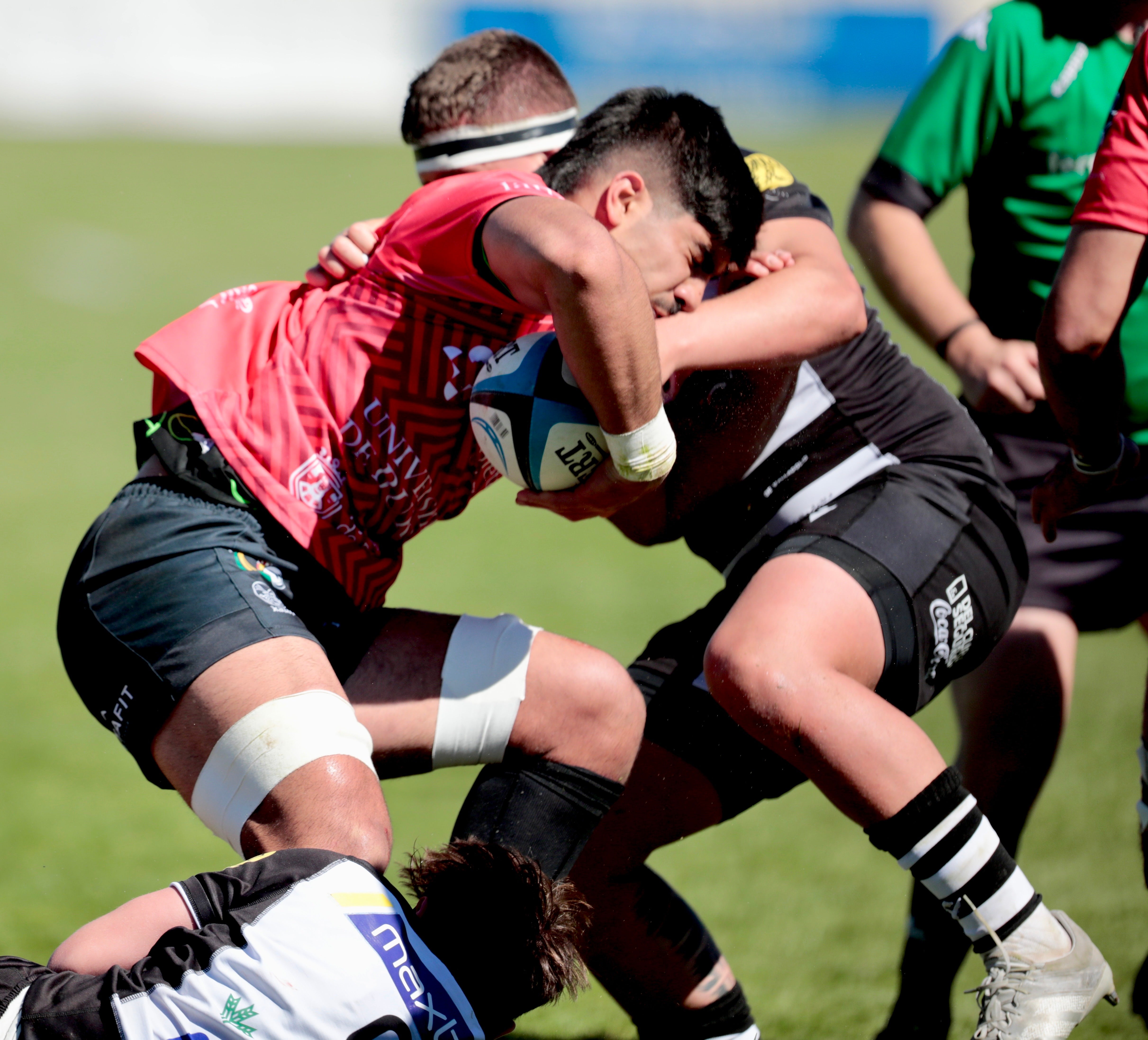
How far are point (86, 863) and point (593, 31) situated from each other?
3016 cm

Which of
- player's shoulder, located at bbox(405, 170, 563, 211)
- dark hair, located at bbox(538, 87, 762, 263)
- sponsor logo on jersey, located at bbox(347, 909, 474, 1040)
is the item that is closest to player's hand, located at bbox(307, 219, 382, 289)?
player's shoulder, located at bbox(405, 170, 563, 211)

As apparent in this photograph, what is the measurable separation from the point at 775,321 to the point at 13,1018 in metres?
1.93

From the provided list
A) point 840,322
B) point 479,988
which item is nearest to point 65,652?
point 479,988

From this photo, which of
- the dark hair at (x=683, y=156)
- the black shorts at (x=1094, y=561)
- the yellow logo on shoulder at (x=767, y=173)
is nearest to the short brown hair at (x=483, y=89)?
the dark hair at (x=683, y=156)

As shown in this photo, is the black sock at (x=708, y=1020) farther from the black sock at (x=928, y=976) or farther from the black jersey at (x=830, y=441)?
the black jersey at (x=830, y=441)

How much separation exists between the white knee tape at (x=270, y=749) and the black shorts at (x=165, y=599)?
0.15 m

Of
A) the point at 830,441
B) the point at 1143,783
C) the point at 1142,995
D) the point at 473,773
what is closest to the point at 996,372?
the point at 830,441

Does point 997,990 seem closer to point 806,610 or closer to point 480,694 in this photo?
point 806,610

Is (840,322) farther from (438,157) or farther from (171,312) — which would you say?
(171,312)

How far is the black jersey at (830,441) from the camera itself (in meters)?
2.98

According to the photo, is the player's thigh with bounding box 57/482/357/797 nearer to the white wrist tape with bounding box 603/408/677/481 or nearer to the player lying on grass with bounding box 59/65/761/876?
the player lying on grass with bounding box 59/65/761/876

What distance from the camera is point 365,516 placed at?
271 centimetres

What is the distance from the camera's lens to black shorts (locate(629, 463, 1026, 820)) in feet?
8.80

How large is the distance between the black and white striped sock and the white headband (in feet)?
5.69
